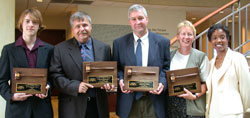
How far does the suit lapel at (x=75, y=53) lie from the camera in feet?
7.97

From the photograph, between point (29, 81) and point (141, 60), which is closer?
point (29, 81)

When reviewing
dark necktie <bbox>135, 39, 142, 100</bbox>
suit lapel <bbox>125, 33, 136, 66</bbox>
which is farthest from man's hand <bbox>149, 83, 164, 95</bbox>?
suit lapel <bbox>125, 33, 136, 66</bbox>

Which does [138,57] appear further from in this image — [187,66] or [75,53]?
[75,53]

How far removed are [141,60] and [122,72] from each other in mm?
217

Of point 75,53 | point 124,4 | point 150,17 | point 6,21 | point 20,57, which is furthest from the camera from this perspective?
point 150,17

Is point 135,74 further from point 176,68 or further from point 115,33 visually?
point 115,33

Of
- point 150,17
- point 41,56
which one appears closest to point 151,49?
point 41,56

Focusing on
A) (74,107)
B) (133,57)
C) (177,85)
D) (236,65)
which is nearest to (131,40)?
(133,57)

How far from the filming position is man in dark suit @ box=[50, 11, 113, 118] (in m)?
2.40

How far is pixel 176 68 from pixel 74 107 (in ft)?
3.36

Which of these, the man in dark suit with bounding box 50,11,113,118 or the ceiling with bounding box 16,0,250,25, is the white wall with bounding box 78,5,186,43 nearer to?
the ceiling with bounding box 16,0,250,25

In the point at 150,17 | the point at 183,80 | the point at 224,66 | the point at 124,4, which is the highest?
the point at 124,4

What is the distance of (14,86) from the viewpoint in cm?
225

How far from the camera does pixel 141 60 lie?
2.46 metres
